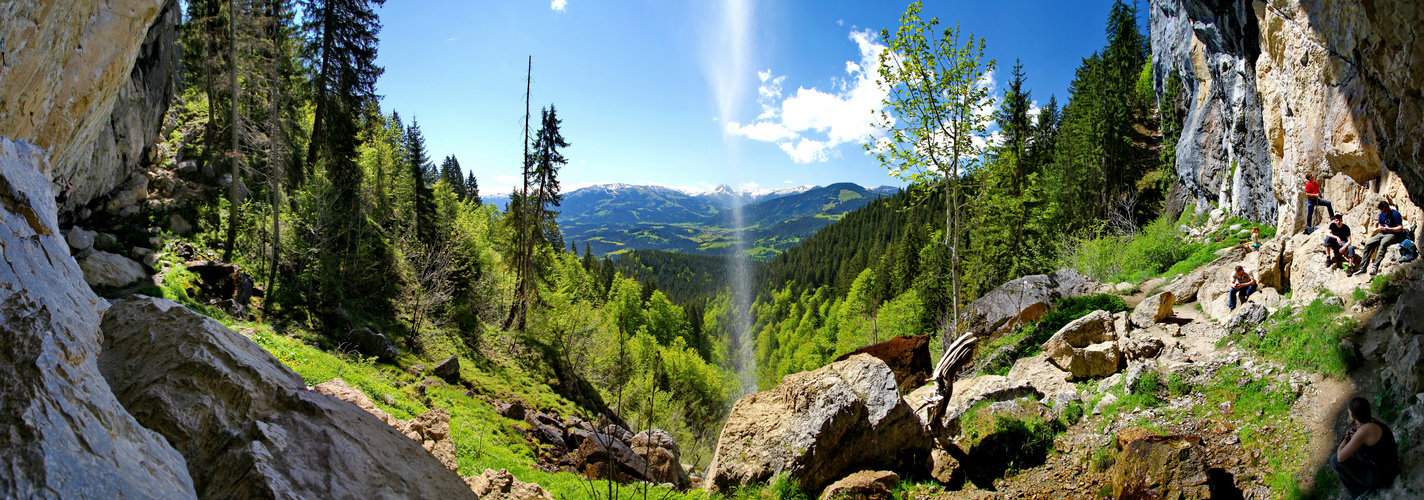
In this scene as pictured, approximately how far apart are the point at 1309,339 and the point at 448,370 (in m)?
21.6

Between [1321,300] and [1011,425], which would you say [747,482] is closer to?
[1011,425]

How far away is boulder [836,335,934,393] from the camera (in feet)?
38.5

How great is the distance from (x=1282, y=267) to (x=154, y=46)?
32.0m

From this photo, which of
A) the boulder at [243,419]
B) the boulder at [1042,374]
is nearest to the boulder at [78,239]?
the boulder at [243,419]

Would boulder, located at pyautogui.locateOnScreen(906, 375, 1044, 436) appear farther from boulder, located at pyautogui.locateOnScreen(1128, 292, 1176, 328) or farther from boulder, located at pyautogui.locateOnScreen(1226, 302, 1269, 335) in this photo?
boulder, located at pyautogui.locateOnScreen(1128, 292, 1176, 328)

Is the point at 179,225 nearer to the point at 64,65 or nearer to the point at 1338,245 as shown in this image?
the point at 64,65

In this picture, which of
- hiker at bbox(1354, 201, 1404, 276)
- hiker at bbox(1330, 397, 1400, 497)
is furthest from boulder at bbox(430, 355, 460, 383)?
hiker at bbox(1354, 201, 1404, 276)

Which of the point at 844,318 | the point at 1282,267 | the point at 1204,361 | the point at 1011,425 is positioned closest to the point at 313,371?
the point at 1011,425

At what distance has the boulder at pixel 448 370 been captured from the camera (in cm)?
1828

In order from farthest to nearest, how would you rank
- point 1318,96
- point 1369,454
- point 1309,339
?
point 1318,96 < point 1309,339 < point 1369,454

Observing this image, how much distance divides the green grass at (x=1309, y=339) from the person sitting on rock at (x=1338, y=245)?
1641mm

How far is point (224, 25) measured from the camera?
22469 millimetres

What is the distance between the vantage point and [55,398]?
2.70 metres

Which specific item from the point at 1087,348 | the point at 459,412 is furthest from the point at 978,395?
the point at 459,412
